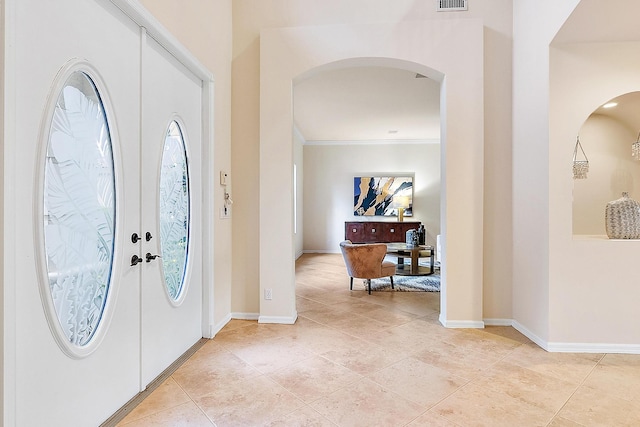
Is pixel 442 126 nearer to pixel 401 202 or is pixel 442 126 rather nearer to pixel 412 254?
pixel 412 254

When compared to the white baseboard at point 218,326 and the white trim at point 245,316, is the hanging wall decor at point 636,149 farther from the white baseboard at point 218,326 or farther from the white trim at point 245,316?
the white baseboard at point 218,326

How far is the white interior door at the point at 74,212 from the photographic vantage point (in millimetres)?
1312

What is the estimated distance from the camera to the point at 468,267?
10.8ft

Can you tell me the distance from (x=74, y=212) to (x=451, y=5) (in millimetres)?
3726

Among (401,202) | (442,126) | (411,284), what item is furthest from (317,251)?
(442,126)

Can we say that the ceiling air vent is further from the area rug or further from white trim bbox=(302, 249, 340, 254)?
white trim bbox=(302, 249, 340, 254)

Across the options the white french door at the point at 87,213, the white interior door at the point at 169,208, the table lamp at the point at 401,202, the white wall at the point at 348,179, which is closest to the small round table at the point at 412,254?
the table lamp at the point at 401,202

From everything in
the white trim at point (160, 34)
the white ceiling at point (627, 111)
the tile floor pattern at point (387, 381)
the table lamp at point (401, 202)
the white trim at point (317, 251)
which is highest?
the white trim at point (160, 34)

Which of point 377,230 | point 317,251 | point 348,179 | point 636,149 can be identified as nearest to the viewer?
point 636,149

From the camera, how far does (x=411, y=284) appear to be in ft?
16.9

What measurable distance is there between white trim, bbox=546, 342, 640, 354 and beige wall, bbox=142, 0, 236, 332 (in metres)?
2.94

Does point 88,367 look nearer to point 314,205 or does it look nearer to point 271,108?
point 271,108

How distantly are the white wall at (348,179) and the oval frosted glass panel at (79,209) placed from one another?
730 centimetres

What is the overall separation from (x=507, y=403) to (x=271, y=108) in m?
3.11
